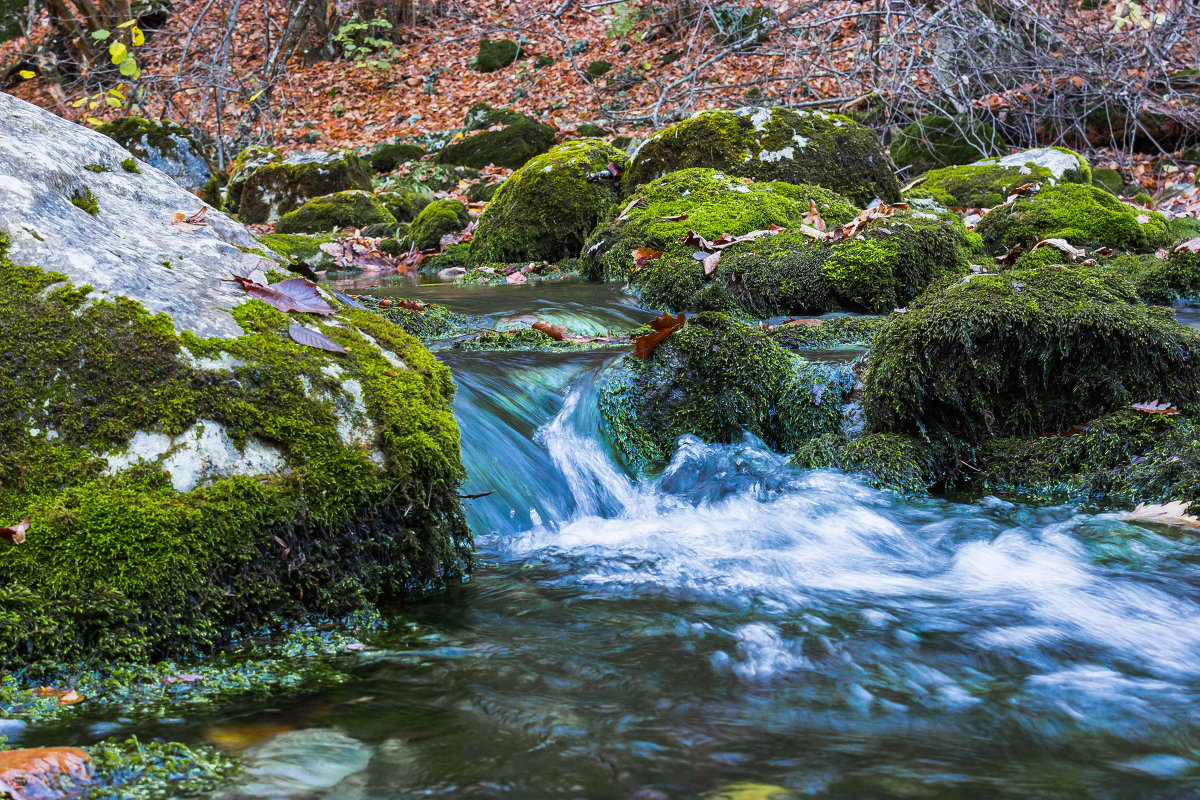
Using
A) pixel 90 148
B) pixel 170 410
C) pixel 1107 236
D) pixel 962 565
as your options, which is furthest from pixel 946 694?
pixel 1107 236

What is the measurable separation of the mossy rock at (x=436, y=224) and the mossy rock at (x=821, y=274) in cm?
486

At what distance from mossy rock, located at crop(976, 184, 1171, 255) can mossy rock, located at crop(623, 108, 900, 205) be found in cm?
125

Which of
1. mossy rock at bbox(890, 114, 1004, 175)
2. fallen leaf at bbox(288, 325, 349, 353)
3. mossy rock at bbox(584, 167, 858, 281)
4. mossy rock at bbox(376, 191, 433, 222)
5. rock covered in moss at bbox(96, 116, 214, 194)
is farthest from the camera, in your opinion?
rock covered in moss at bbox(96, 116, 214, 194)

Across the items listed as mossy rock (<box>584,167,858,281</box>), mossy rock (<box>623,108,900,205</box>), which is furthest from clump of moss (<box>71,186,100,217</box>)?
mossy rock (<box>623,108,900,205</box>)

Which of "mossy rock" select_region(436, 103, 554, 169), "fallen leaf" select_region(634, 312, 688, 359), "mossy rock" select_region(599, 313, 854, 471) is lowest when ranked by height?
"mossy rock" select_region(599, 313, 854, 471)

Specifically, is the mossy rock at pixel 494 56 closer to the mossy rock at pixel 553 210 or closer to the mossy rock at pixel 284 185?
the mossy rock at pixel 284 185

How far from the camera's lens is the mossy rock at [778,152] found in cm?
862

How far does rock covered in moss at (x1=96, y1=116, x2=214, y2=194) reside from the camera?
14344 mm

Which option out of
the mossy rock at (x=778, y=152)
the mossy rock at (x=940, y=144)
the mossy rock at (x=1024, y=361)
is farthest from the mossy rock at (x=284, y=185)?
the mossy rock at (x=1024, y=361)

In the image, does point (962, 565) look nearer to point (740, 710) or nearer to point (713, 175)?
point (740, 710)

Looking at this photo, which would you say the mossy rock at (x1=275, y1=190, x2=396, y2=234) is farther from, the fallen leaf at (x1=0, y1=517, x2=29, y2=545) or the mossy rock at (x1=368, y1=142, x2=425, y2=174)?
the fallen leaf at (x1=0, y1=517, x2=29, y2=545)

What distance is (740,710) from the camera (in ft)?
6.78

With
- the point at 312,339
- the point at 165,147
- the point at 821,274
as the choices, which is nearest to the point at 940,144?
the point at 821,274

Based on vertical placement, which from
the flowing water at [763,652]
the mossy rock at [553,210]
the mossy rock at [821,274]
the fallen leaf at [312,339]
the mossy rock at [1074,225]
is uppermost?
the mossy rock at [553,210]
